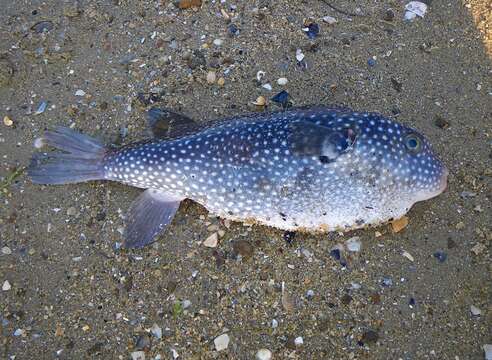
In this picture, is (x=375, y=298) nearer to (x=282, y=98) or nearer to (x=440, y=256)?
(x=440, y=256)

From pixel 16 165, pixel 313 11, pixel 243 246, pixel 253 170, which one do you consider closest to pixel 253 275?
pixel 243 246

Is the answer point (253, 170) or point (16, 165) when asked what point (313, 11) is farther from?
point (16, 165)

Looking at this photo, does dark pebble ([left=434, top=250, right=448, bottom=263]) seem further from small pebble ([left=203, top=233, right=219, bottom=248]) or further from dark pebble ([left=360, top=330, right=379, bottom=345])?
small pebble ([left=203, top=233, right=219, bottom=248])

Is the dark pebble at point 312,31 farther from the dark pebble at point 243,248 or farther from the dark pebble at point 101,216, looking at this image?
the dark pebble at point 101,216

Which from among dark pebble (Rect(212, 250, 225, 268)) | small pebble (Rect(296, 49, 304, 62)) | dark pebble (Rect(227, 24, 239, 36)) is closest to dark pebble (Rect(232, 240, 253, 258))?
dark pebble (Rect(212, 250, 225, 268))

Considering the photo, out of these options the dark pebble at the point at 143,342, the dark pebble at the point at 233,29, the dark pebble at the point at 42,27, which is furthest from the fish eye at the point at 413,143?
the dark pebble at the point at 42,27

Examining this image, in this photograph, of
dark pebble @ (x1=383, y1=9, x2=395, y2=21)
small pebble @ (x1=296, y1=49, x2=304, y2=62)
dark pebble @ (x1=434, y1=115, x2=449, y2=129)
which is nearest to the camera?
dark pebble @ (x1=434, y1=115, x2=449, y2=129)

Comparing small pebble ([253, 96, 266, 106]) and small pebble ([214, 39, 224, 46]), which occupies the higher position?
small pebble ([214, 39, 224, 46])
